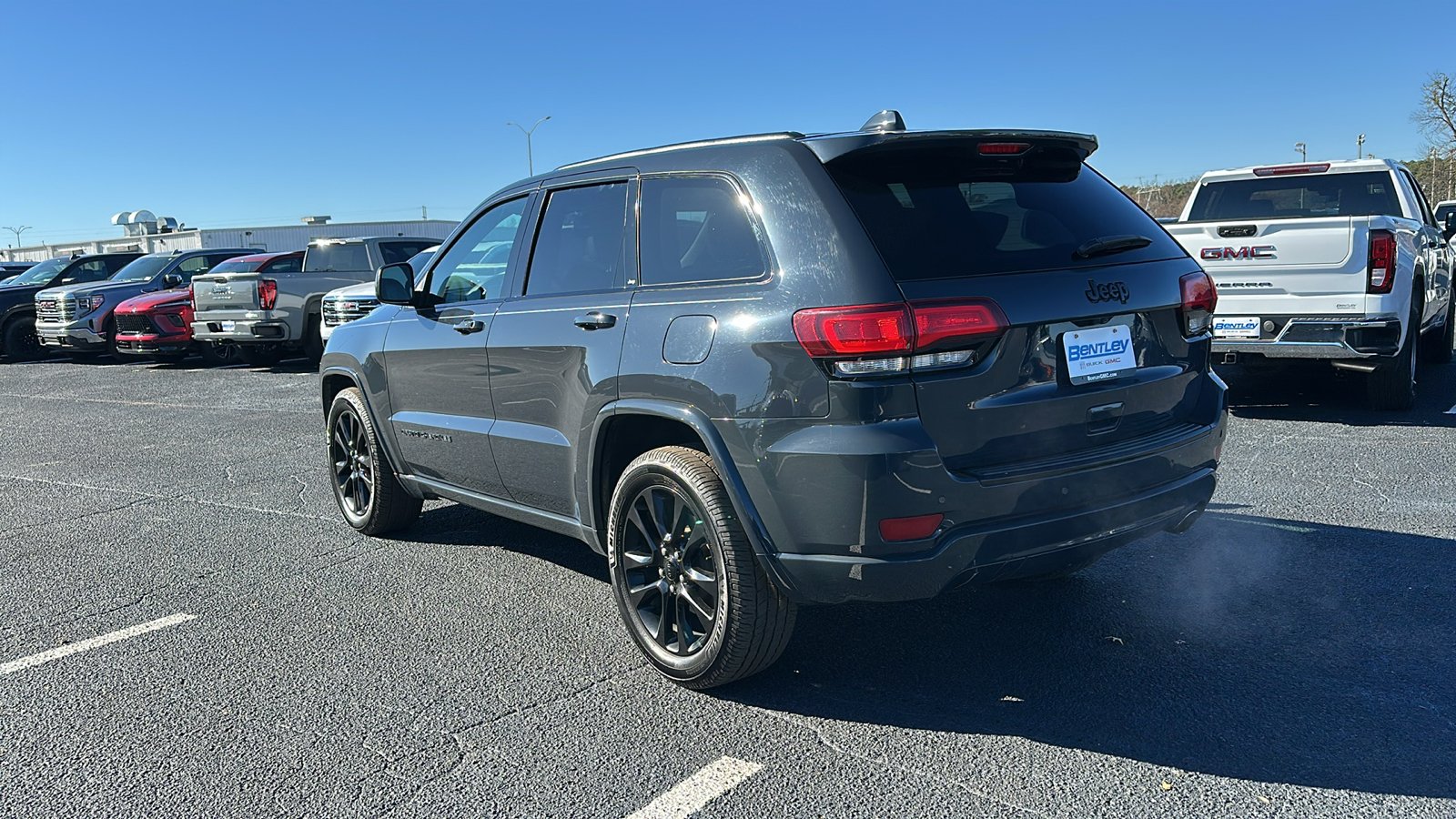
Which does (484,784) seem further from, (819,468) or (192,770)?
(819,468)

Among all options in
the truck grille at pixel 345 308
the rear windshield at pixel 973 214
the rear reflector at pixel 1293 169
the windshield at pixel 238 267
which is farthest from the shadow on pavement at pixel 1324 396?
the windshield at pixel 238 267

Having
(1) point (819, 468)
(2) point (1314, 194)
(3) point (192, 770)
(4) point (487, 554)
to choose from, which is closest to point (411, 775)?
(3) point (192, 770)

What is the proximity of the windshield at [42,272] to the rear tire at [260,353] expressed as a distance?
6434 millimetres

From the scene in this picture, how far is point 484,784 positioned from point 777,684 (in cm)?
105

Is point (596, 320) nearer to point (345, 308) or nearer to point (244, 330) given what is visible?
point (345, 308)

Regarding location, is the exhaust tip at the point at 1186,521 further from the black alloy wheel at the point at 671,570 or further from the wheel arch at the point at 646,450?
the black alloy wheel at the point at 671,570

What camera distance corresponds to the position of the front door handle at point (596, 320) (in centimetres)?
386

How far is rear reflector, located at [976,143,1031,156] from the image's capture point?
11.5ft

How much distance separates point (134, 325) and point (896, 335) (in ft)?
55.5

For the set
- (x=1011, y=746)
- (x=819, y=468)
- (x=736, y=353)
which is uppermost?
(x=736, y=353)

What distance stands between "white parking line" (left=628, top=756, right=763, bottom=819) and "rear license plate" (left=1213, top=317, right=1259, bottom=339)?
620 centimetres

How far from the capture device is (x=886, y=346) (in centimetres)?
307

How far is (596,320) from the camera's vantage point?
12.9 feet

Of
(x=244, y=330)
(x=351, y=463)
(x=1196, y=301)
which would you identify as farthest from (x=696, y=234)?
(x=244, y=330)
